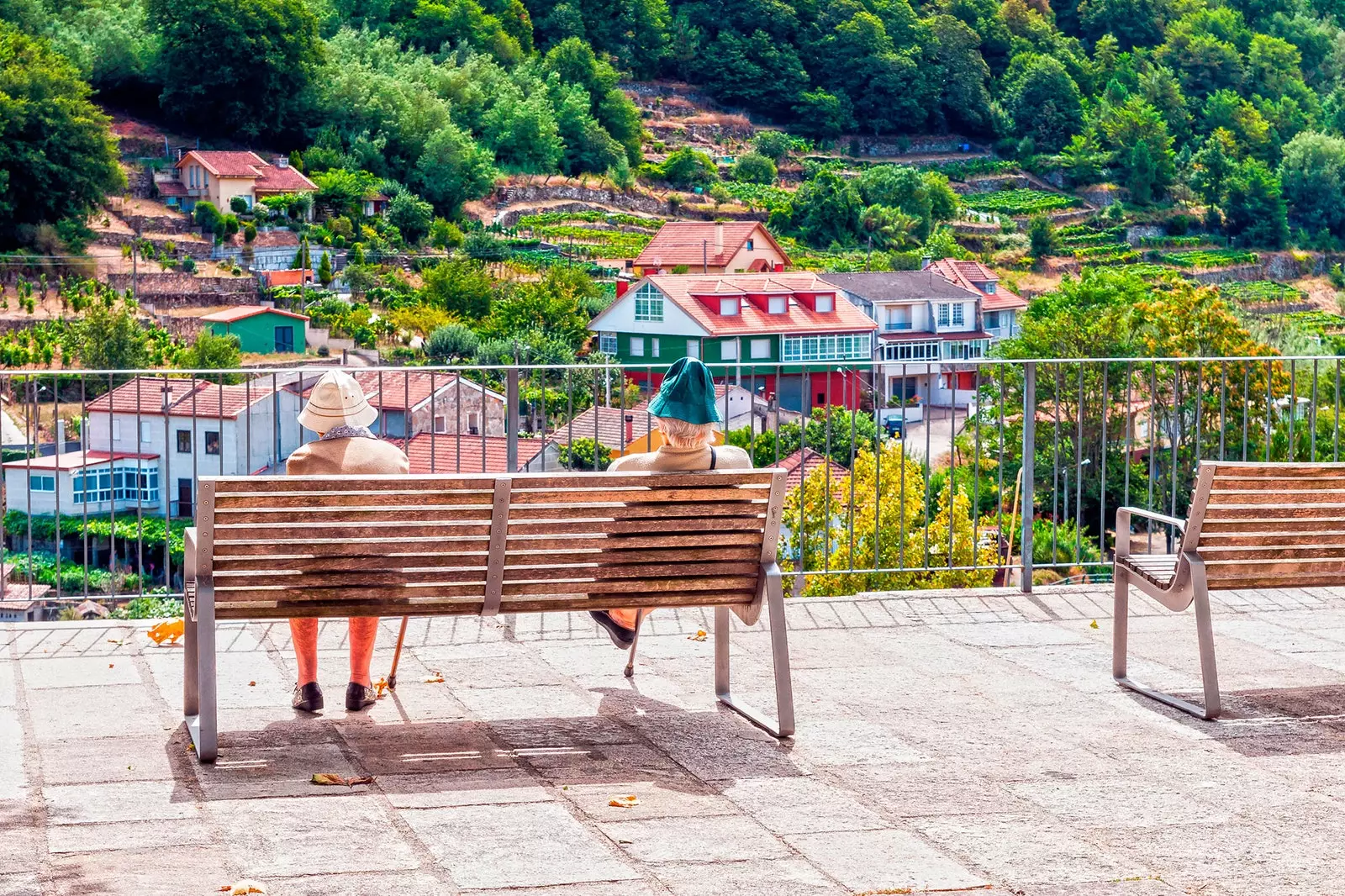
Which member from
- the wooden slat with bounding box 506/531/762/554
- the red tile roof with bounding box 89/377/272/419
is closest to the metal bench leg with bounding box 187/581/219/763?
the wooden slat with bounding box 506/531/762/554

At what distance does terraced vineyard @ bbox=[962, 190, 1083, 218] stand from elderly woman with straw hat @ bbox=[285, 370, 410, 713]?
99287 millimetres

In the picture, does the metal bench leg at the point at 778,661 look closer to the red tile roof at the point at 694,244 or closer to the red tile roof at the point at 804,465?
the red tile roof at the point at 804,465

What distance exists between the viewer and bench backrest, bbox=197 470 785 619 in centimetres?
388

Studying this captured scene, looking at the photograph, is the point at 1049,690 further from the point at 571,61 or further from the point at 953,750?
the point at 571,61

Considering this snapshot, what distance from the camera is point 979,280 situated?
80062mm

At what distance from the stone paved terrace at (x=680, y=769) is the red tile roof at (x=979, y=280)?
73.7 meters

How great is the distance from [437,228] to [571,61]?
1221 inches

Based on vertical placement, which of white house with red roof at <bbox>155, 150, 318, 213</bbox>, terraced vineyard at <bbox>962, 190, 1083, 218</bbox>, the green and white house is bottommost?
the green and white house

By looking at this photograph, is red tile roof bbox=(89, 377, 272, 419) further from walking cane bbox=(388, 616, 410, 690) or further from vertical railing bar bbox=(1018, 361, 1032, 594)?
vertical railing bar bbox=(1018, 361, 1032, 594)

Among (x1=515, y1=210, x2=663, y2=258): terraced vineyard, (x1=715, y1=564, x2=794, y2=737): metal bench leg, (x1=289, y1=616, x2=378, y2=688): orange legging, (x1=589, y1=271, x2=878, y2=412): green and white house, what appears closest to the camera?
(x1=715, y1=564, x2=794, y2=737): metal bench leg

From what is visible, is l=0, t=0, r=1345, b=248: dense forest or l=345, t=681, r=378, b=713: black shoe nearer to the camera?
l=345, t=681, r=378, b=713: black shoe

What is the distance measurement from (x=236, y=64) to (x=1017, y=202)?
150 ft

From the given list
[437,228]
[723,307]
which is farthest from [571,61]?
[723,307]

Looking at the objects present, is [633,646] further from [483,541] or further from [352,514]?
[352,514]
